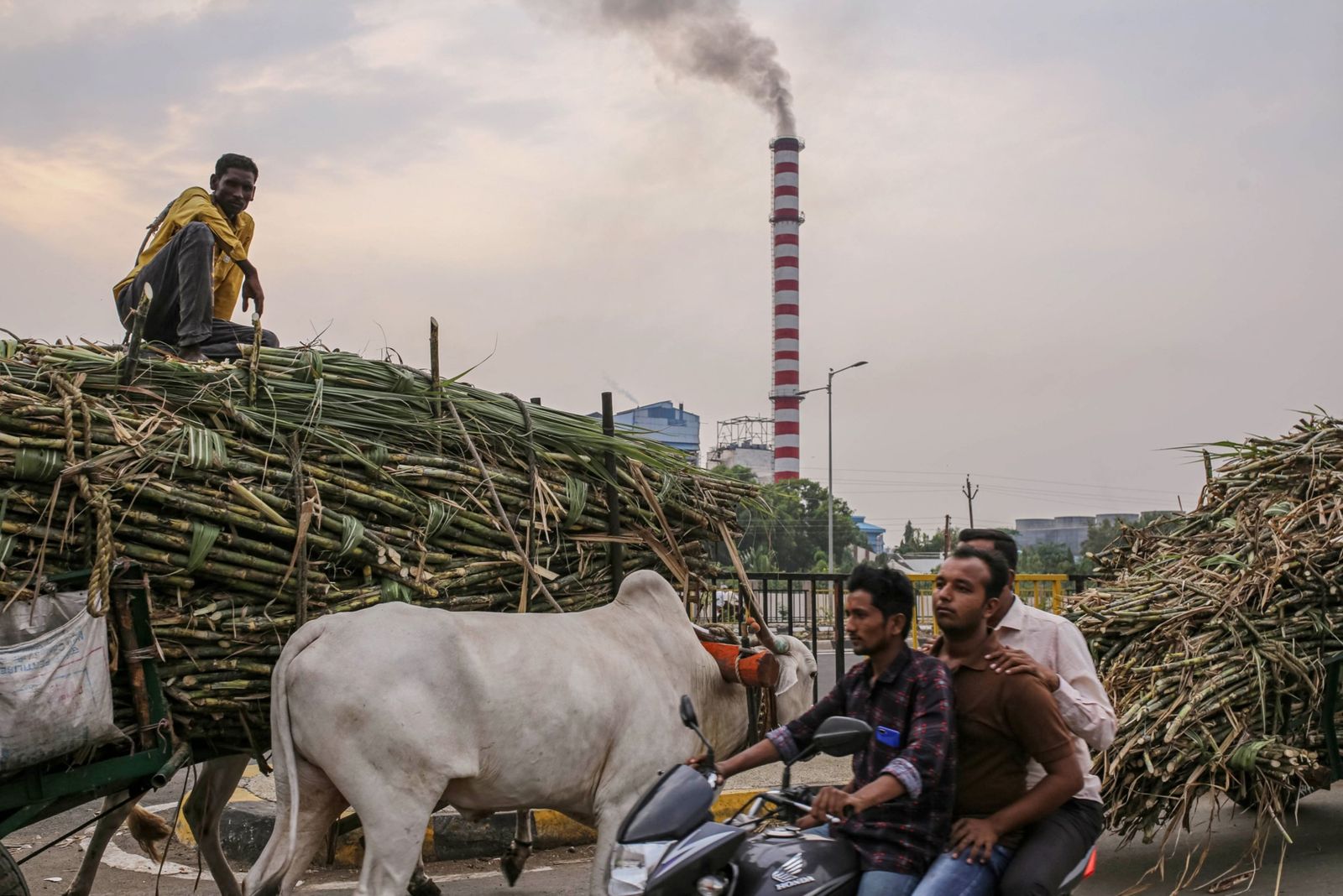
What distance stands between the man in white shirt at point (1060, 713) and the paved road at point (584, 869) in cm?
245

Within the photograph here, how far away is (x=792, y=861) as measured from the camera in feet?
9.05

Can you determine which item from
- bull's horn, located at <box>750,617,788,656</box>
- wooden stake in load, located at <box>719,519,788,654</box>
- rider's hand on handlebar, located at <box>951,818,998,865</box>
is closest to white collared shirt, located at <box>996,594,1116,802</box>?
rider's hand on handlebar, located at <box>951,818,998,865</box>

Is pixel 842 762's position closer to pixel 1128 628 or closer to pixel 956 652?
pixel 1128 628

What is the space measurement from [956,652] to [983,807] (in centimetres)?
38

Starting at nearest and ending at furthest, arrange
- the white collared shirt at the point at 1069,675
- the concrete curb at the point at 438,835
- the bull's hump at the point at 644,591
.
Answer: the white collared shirt at the point at 1069,675 < the bull's hump at the point at 644,591 < the concrete curb at the point at 438,835

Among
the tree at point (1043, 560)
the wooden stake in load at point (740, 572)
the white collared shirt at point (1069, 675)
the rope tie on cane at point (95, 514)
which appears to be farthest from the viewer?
the tree at point (1043, 560)

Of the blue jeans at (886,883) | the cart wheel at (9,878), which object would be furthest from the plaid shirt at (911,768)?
the cart wheel at (9,878)

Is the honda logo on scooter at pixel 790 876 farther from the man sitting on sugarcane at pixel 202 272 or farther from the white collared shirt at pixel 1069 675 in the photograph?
the man sitting on sugarcane at pixel 202 272

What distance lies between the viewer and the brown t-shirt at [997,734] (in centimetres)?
284

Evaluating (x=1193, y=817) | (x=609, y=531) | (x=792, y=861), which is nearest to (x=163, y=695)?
(x=609, y=531)

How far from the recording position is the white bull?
389cm

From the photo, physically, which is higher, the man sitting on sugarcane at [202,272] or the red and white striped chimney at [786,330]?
the red and white striped chimney at [786,330]

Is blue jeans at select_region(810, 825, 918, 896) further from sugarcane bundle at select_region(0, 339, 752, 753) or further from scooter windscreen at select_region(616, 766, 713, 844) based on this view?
sugarcane bundle at select_region(0, 339, 752, 753)

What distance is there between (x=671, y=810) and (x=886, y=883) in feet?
1.80
